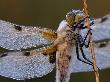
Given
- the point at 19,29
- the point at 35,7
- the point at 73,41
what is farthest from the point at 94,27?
the point at 35,7

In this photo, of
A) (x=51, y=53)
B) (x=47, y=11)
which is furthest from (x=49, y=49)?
(x=47, y=11)

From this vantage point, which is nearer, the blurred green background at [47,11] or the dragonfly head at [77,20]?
the dragonfly head at [77,20]

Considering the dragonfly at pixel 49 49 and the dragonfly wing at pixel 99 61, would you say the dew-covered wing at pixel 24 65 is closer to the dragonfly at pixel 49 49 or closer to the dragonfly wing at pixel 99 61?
the dragonfly at pixel 49 49

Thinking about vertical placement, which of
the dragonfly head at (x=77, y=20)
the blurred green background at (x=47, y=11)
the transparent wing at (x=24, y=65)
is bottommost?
the transparent wing at (x=24, y=65)

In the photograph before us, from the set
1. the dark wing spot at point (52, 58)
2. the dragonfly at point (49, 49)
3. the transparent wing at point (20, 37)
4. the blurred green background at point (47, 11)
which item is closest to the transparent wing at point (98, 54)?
the dragonfly at point (49, 49)

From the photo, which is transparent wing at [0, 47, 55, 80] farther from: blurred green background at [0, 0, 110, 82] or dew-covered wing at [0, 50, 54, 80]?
blurred green background at [0, 0, 110, 82]

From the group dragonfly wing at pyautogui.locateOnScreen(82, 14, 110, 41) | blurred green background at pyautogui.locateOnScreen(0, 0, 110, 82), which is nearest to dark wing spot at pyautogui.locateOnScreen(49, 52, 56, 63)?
dragonfly wing at pyautogui.locateOnScreen(82, 14, 110, 41)
